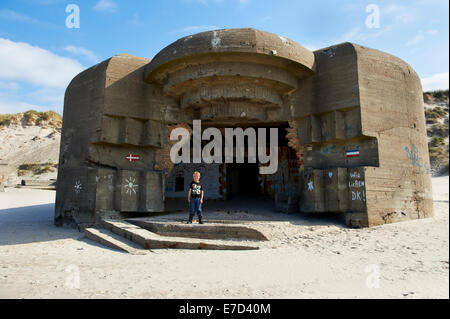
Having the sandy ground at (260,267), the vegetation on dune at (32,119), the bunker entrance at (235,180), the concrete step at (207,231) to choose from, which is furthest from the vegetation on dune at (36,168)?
the concrete step at (207,231)

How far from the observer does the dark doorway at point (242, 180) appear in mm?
12989

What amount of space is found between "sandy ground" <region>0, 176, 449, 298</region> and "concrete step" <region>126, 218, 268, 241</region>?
362 mm

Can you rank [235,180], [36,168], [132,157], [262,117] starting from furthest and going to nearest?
[36,168] → [235,180] → [132,157] → [262,117]

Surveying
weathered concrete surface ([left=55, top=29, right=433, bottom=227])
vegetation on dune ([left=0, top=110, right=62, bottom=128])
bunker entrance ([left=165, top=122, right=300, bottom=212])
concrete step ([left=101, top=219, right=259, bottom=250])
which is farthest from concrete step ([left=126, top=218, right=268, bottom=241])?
vegetation on dune ([left=0, top=110, right=62, bottom=128])

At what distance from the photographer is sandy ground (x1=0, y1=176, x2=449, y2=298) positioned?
3459mm

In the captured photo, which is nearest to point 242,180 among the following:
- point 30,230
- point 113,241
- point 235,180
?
point 235,180

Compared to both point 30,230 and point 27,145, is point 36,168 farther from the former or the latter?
point 30,230

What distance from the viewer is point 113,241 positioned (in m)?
6.08

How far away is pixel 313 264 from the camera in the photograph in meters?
4.51

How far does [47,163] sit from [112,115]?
23292mm

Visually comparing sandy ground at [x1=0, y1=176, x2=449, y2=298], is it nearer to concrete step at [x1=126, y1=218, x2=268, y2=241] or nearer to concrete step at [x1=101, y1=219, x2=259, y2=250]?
concrete step at [x1=101, y1=219, x2=259, y2=250]

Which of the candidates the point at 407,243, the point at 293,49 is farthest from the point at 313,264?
the point at 293,49

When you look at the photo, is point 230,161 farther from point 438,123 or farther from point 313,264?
point 438,123

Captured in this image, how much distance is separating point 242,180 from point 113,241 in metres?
8.65
